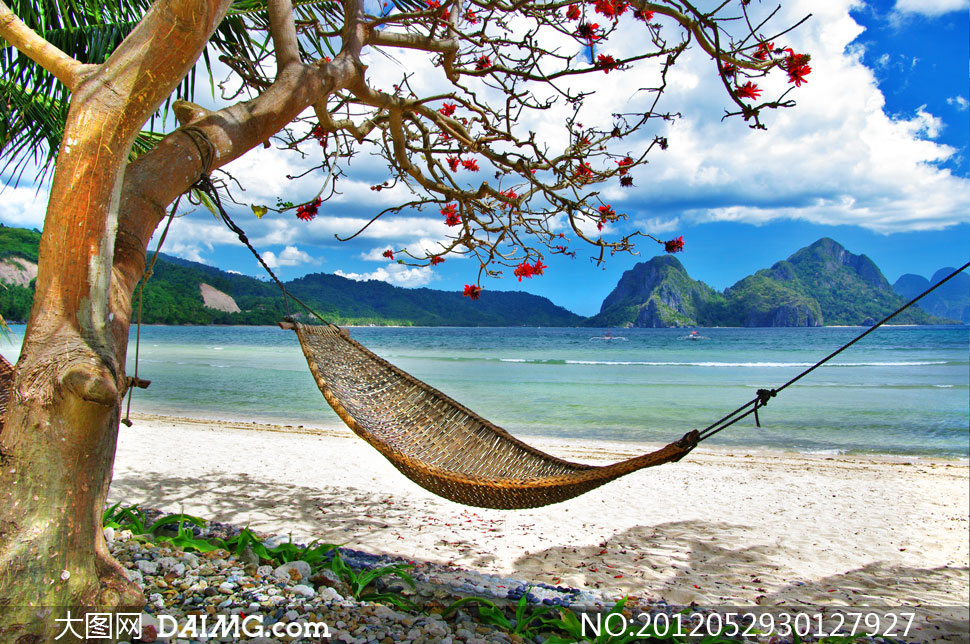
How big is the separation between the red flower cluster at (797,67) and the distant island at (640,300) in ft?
131

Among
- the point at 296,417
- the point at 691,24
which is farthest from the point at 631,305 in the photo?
the point at 691,24

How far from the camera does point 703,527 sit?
3.13 meters

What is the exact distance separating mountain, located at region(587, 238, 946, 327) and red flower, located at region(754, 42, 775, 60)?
51.6m

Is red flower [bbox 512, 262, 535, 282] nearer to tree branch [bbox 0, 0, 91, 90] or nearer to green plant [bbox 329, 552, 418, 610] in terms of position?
green plant [bbox 329, 552, 418, 610]

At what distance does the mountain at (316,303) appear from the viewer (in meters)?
36.4

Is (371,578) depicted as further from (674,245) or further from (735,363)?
(735,363)

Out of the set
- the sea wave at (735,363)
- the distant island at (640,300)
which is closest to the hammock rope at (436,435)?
the sea wave at (735,363)

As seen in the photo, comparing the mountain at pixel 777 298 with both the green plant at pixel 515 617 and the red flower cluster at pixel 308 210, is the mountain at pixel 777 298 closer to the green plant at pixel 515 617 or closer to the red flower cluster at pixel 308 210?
the red flower cluster at pixel 308 210

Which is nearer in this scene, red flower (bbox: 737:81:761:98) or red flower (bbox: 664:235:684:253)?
red flower (bbox: 737:81:761:98)

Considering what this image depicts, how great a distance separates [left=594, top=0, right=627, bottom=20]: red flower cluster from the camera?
7.25 feet

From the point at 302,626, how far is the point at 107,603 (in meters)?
0.45

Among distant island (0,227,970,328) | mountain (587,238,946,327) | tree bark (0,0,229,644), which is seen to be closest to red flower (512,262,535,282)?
tree bark (0,0,229,644)

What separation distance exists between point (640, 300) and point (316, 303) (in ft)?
105

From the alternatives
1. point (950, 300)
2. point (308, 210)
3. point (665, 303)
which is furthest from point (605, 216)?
point (950, 300)
